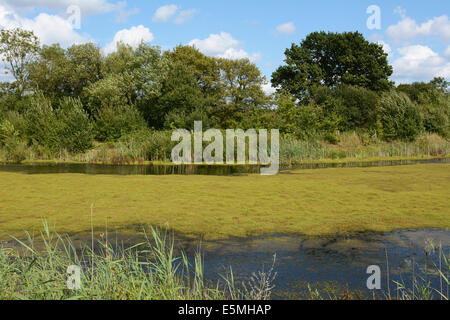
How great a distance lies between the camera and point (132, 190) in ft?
33.9

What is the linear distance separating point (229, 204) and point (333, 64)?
113 feet

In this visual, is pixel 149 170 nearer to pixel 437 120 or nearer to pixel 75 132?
pixel 75 132

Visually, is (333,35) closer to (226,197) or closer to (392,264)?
(226,197)

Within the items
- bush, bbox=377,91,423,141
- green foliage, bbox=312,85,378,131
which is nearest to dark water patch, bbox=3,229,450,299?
bush, bbox=377,91,423,141

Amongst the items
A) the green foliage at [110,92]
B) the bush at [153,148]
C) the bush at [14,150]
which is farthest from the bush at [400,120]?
the bush at [14,150]

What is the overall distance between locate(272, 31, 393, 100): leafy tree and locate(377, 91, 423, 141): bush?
9.27 metres

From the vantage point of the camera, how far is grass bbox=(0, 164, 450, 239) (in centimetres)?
694

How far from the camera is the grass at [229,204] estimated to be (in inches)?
273

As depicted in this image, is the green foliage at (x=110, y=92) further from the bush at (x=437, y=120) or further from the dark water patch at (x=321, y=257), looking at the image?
the dark water patch at (x=321, y=257)

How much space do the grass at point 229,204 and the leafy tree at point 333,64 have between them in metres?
26.3

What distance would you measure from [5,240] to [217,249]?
3112 mm

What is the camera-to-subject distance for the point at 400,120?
2636 centimetres
